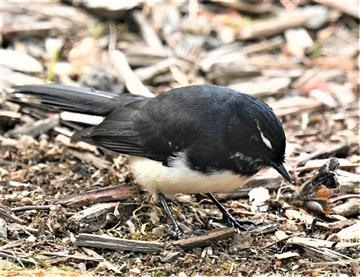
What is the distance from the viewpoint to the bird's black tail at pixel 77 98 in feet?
21.4

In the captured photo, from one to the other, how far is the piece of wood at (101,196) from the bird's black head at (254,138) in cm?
100

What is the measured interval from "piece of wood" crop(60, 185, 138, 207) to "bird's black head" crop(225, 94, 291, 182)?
3.27 ft

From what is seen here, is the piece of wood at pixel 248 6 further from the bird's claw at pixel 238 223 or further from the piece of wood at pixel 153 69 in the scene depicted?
→ the bird's claw at pixel 238 223

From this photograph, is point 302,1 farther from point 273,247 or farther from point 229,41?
point 273,247

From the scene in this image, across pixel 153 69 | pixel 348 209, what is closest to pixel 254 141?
pixel 348 209

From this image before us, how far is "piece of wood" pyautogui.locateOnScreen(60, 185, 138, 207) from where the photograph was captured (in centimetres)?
586

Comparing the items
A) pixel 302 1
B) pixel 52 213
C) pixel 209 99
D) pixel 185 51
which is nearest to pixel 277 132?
pixel 209 99

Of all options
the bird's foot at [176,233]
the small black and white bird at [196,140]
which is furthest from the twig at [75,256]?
the small black and white bird at [196,140]

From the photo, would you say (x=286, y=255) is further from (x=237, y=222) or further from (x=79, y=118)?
(x=79, y=118)

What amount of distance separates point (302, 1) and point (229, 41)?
3.82ft

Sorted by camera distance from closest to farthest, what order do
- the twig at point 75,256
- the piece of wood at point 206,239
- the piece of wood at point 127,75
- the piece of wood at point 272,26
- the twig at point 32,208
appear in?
the twig at point 75,256 < the piece of wood at point 206,239 < the twig at point 32,208 < the piece of wood at point 127,75 < the piece of wood at point 272,26

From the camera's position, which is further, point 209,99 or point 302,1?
point 302,1

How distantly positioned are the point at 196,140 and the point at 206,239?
71 centimetres

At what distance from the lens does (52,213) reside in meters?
5.64
